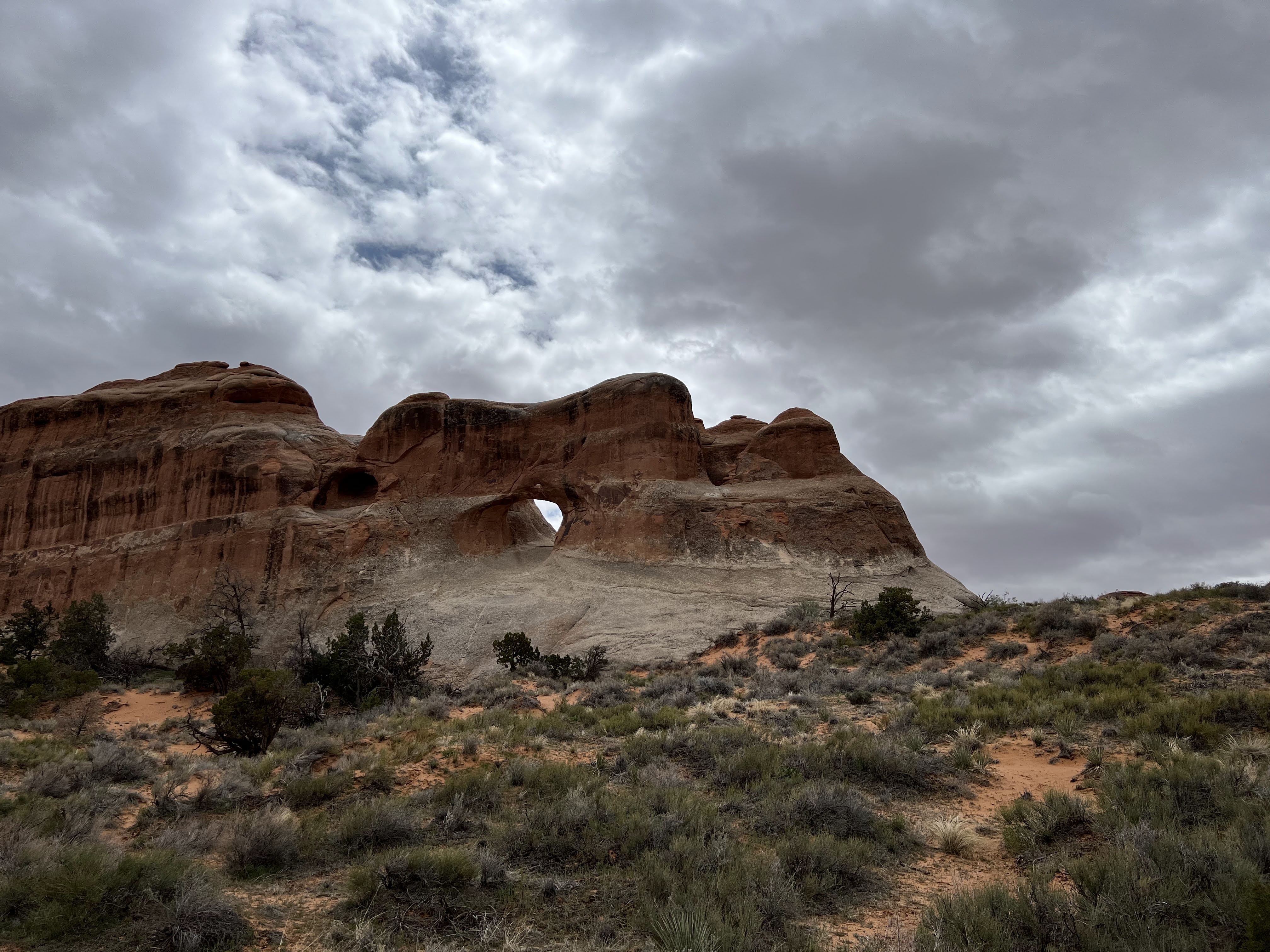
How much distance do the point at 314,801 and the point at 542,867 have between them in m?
3.62

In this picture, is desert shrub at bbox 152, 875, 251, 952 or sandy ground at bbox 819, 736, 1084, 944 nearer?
desert shrub at bbox 152, 875, 251, 952

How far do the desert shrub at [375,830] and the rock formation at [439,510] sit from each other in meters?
22.7

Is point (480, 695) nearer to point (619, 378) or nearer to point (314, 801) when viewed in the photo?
point (314, 801)

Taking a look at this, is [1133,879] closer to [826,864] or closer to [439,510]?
[826,864]

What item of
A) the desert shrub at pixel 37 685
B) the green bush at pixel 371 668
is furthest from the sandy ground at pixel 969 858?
the desert shrub at pixel 37 685

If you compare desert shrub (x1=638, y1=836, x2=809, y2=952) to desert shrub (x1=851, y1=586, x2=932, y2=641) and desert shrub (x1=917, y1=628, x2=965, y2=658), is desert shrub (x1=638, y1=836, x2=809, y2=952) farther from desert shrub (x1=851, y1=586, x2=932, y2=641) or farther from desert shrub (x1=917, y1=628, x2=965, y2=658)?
desert shrub (x1=851, y1=586, x2=932, y2=641)

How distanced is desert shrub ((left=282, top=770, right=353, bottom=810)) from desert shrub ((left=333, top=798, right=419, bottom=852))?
147cm

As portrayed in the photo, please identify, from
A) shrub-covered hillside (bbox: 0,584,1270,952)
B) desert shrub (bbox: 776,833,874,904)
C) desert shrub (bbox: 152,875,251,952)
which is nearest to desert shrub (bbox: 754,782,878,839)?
shrub-covered hillside (bbox: 0,584,1270,952)

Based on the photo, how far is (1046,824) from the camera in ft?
22.0

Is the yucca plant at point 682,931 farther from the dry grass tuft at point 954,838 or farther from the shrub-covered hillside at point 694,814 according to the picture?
the dry grass tuft at point 954,838

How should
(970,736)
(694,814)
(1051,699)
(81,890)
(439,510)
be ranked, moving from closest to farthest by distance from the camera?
(81,890), (694,814), (970,736), (1051,699), (439,510)

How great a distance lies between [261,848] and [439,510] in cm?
3648

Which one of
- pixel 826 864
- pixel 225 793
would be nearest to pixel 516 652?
pixel 225 793

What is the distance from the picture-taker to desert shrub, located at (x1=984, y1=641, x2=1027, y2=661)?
55.3ft
